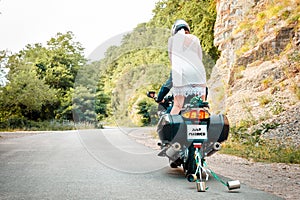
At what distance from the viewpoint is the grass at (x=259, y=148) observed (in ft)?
29.1

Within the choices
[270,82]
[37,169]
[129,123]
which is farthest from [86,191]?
[270,82]

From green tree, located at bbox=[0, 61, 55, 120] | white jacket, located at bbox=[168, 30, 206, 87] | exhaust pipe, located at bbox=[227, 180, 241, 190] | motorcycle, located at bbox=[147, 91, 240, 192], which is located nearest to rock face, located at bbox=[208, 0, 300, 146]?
motorcycle, located at bbox=[147, 91, 240, 192]

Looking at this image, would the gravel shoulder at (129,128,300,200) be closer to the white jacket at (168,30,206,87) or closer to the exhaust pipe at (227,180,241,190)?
the exhaust pipe at (227,180,241,190)

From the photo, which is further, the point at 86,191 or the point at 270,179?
the point at 270,179

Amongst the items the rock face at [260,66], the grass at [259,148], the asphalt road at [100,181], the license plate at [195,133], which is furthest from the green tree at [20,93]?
the license plate at [195,133]

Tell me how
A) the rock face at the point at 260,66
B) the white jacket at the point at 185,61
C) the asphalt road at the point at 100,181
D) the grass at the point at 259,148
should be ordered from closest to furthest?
the asphalt road at the point at 100,181 < the white jacket at the point at 185,61 < the grass at the point at 259,148 < the rock face at the point at 260,66

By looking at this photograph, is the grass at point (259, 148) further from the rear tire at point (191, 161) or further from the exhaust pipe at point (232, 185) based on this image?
the exhaust pipe at point (232, 185)

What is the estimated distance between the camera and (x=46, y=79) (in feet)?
146

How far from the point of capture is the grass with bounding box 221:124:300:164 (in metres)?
8.88

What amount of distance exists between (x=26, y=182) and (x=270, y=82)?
11500mm

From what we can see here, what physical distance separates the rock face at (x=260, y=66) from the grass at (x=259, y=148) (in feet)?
1.74

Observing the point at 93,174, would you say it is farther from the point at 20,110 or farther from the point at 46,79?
the point at 46,79

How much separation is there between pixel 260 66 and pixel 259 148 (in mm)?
7135

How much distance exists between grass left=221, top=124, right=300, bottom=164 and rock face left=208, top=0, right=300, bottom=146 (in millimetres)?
531
